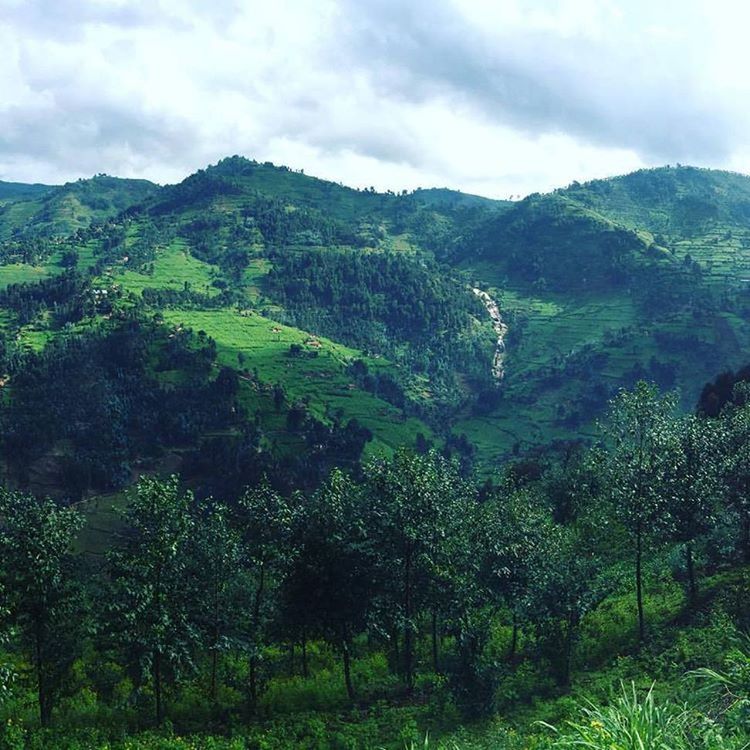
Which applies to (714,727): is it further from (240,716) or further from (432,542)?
(240,716)

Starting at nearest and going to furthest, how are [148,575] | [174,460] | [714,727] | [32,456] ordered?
1. [714,727]
2. [148,575]
3. [32,456]
4. [174,460]

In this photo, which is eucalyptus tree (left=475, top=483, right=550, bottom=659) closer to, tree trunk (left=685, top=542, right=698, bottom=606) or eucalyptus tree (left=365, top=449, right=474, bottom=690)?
eucalyptus tree (left=365, top=449, right=474, bottom=690)

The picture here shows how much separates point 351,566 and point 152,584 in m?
13.1

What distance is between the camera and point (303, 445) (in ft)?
606

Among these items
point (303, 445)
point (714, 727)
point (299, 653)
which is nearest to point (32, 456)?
point (303, 445)

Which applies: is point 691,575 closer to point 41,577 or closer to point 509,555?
point 509,555

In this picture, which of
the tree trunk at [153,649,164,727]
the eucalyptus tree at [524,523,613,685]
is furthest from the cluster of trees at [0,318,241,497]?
the eucalyptus tree at [524,523,613,685]

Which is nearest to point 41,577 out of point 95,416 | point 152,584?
point 152,584

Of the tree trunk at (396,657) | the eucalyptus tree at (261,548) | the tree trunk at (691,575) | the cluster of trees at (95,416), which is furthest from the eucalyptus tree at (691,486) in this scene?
the cluster of trees at (95,416)

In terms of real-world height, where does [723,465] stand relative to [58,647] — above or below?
above

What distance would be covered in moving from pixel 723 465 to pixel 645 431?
772cm

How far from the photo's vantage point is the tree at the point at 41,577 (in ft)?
117

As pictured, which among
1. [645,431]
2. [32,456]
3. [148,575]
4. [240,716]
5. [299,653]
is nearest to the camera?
[148,575]

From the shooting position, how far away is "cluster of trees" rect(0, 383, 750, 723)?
125ft
